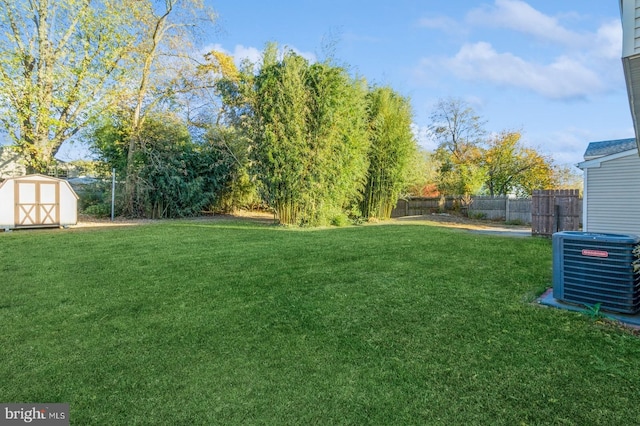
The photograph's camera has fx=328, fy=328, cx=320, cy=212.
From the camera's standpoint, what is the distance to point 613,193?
6.22 meters

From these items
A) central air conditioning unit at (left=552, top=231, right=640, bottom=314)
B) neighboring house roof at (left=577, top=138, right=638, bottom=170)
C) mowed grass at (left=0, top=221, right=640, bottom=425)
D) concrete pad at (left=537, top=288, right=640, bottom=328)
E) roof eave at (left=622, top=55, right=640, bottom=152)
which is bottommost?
mowed grass at (left=0, top=221, right=640, bottom=425)

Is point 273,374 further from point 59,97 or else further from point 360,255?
point 59,97

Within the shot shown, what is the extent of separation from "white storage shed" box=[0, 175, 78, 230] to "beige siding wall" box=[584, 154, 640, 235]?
12033 millimetres

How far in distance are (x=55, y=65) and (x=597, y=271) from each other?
43.6 ft

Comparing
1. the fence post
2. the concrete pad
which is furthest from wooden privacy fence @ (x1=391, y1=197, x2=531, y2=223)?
the concrete pad

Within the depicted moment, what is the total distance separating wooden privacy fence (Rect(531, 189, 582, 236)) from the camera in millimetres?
7012

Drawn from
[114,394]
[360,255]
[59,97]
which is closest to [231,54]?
[59,97]

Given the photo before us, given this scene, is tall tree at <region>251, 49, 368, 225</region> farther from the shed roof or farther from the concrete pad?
the concrete pad

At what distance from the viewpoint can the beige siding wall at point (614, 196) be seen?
599 cm

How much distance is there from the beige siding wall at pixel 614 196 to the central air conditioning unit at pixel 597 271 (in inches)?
183

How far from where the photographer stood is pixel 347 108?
8773mm

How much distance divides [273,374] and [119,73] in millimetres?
12214

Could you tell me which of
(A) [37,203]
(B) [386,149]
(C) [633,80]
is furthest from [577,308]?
(A) [37,203]

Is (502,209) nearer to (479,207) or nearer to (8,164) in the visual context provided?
(479,207)
